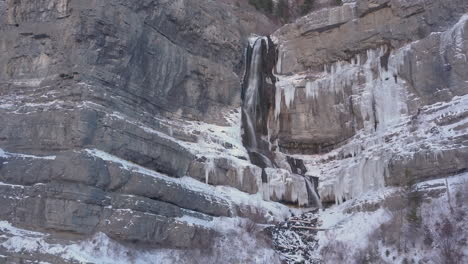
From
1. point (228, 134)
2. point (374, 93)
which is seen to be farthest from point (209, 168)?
point (374, 93)

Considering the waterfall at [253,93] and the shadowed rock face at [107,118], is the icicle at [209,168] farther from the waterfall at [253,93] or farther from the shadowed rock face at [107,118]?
the waterfall at [253,93]

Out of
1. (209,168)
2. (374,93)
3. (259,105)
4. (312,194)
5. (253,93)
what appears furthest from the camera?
(253,93)

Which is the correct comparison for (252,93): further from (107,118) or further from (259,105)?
(107,118)

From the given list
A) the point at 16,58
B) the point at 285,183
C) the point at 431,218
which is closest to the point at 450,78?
the point at 431,218

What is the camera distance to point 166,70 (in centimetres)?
3088

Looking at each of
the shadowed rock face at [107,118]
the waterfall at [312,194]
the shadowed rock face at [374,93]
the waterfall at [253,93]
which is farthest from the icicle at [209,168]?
the shadowed rock face at [374,93]

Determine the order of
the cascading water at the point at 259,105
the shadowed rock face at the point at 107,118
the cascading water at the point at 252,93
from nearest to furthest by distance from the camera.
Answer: the shadowed rock face at the point at 107,118
the cascading water at the point at 259,105
the cascading water at the point at 252,93

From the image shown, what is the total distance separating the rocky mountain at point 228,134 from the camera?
74.0 ft

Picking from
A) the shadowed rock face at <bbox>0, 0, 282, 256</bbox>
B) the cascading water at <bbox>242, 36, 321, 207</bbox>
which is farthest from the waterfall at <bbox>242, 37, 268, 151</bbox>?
the shadowed rock face at <bbox>0, 0, 282, 256</bbox>

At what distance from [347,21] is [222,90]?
9535 mm

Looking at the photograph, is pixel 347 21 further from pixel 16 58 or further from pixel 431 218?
pixel 16 58

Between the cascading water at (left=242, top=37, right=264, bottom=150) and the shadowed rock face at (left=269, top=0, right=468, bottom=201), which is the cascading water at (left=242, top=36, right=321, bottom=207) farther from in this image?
the shadowed rock face at (left=269, top=0, right=468, bottom=201)

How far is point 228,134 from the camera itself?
1272 inches

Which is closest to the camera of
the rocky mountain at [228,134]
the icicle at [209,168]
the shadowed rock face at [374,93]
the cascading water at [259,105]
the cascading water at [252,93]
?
the rocky mountain at [228,134]
